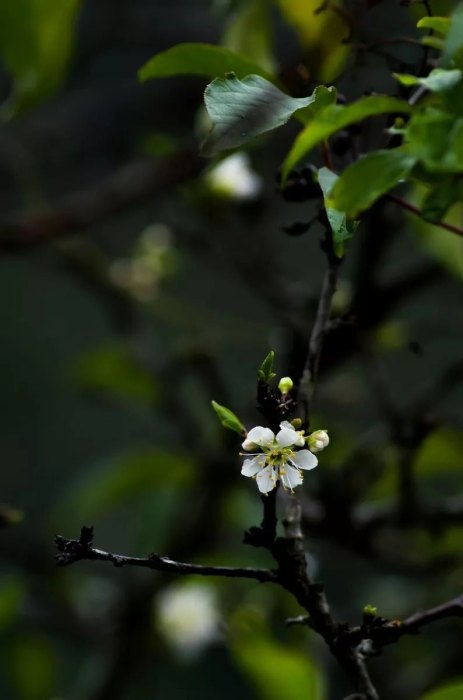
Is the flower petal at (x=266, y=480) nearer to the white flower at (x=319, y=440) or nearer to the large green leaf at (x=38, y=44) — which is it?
the white flower at (x=319, y=440)

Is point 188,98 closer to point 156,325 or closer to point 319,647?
point 156,325

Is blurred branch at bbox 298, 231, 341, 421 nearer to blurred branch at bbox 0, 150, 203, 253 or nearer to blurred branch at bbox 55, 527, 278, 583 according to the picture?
blurred branch at bbox 55, 527, 278, 583

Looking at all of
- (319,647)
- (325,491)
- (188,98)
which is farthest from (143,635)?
(188,98)

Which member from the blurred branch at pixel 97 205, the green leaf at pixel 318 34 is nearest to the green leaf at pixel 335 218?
the green leaf at pixel 318 34

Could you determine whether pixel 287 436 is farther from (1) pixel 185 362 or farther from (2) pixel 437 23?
(1) pixel 185 362

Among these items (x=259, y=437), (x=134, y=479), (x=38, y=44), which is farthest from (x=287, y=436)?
(x=134, y=479)

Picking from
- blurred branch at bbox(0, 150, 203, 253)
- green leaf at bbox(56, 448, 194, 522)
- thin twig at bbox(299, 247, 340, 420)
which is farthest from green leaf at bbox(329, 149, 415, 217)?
green leaf at bbox(56, 448, 194, 522)
